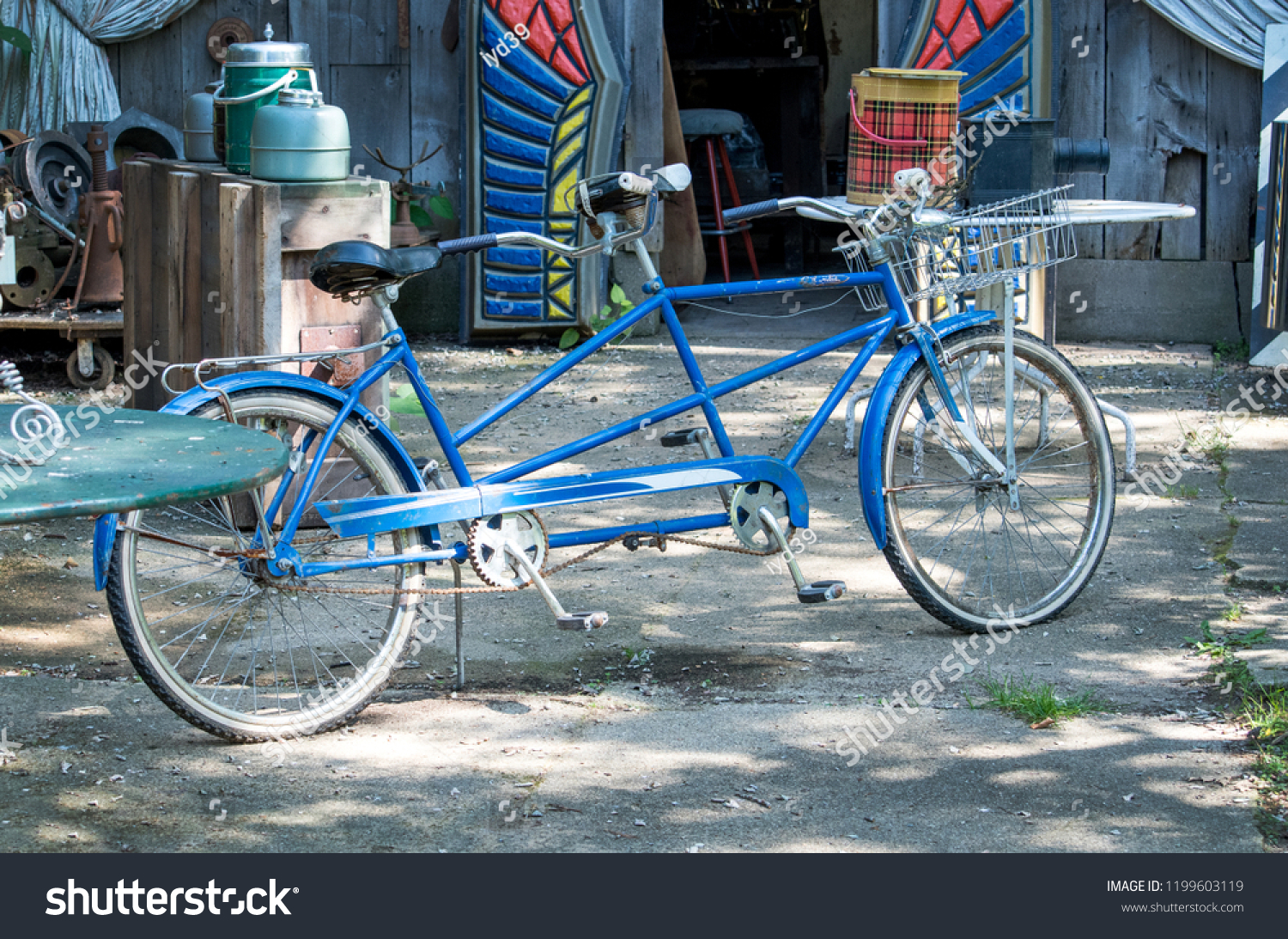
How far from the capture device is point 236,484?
2.20 metres

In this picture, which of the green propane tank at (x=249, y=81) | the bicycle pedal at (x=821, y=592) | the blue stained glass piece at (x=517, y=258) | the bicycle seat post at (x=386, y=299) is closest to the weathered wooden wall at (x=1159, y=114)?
the blue stained glass piece at (x=517, y=258)

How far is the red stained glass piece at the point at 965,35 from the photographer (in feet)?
24.0

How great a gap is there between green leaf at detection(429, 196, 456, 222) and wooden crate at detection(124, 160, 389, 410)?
2.69 metres

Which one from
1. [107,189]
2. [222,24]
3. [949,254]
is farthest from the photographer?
[222,24]

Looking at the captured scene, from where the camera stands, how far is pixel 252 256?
462 cm

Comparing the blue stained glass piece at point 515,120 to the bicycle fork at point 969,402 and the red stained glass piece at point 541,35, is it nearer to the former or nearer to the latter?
the red stained glass piece at point 541,35

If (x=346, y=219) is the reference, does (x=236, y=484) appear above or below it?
below

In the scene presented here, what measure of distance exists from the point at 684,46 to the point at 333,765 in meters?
8.01

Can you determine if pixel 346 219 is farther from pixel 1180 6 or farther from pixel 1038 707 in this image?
pixel 1180 6

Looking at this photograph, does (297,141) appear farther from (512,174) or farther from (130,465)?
(512,174)

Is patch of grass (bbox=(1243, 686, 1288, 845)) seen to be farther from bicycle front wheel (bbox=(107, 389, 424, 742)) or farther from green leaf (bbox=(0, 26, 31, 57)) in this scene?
green leaf (bbox=(0, 26, 31, 57))

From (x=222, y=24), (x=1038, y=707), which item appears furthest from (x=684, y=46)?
(x=1038, y=707)

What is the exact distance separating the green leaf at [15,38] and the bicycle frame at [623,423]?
16.8ft

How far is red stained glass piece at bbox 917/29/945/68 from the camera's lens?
7352mm
